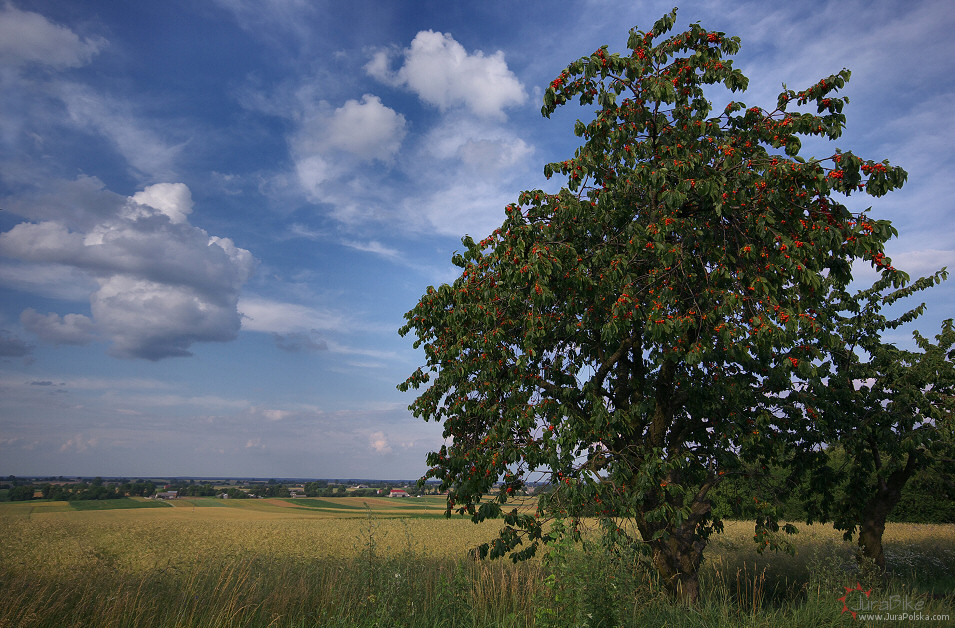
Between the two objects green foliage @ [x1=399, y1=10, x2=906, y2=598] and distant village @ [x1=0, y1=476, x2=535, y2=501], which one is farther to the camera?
distant village @ [x1=0, y1=476, x2=535, y2=501]

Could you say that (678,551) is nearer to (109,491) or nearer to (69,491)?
(69,491)

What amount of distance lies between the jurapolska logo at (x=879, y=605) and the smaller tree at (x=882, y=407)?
371cm

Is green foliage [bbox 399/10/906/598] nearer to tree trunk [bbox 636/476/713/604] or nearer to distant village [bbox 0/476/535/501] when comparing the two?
tree trunk [bbox 636/476/713/604]

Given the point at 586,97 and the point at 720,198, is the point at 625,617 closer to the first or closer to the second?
the point at 720,198

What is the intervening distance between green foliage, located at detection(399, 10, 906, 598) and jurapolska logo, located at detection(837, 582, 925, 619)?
160 centimetres

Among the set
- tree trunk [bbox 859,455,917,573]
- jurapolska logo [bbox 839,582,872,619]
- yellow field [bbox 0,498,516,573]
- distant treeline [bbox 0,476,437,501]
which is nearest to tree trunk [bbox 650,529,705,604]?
jurapolska logo [bbox 839,582,872,619]

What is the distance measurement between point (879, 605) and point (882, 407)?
666cm

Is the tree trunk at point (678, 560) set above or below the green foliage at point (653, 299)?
below

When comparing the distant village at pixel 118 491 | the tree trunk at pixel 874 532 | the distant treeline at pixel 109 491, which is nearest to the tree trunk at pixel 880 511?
the tree trunk at pixel 874 532

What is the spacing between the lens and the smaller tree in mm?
11633

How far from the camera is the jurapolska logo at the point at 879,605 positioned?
7.43 meters

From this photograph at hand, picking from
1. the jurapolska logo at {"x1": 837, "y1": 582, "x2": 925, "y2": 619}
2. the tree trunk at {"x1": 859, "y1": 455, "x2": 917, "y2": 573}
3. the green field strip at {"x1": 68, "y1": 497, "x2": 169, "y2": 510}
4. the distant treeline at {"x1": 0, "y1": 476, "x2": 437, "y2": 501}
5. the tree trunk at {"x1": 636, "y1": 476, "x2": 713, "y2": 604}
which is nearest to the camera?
the jurapolska logo at {"x1": 837, "y1": 582, "x2": 925, "y2": 619}

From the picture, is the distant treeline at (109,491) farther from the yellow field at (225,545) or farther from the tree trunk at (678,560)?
the tree trunk at (678,560)

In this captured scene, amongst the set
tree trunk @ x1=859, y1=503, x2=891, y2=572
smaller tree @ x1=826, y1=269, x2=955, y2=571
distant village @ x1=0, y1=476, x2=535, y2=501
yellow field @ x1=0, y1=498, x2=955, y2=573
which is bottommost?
distant village @ x1=0, y1=476, x2=535, y2=501
